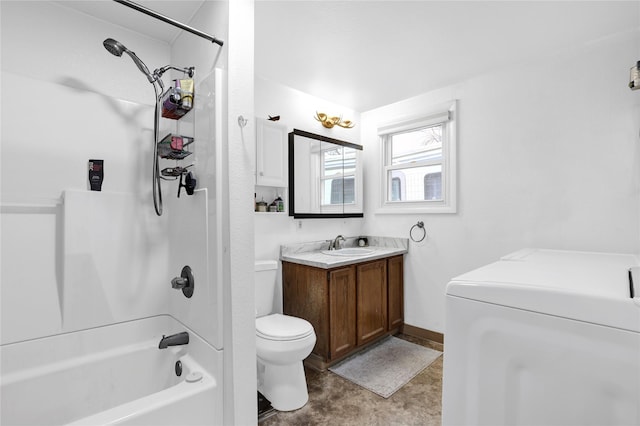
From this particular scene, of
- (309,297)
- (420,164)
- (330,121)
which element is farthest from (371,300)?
(330,121)

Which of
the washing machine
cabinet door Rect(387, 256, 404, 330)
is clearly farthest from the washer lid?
cabinet door Rect(387, 256, 404, 330)

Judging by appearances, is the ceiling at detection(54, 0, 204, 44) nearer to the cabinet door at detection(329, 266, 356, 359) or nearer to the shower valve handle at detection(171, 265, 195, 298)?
the shower valve handle at detection(171, 265, 195, 298)

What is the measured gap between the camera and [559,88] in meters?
2.31

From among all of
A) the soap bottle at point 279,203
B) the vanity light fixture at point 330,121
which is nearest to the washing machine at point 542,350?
the soap bottle at point 279,203

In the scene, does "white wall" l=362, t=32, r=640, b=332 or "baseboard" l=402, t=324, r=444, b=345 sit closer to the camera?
"white wall" l=362, t=32, r=640, b=332

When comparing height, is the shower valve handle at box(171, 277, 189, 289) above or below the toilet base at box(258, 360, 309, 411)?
above

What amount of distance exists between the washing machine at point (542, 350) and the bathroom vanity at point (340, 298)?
1.48 m

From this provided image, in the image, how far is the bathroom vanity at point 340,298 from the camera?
2441mm

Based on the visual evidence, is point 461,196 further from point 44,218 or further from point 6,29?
point 6,29

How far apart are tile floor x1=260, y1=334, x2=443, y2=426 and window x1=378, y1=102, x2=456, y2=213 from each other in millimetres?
1570

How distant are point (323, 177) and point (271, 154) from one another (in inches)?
26.8

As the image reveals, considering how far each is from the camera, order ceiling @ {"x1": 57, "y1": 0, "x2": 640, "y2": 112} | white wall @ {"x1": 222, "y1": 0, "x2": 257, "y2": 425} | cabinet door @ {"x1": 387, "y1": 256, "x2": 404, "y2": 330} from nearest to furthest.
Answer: white wall @ {"x1": 222, "y1": 0, "x2": 257, "y2": 425}
ceiling @ {"x1": 57, "y1": 0, "x2": 640, "y2": 112}
cabinet door @ {"x1": 387, "y1": 256, "x2": 404, "y2": 330}

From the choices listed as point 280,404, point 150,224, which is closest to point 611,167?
point 280,404

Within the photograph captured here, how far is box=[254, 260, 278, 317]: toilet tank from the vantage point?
2432 mm
